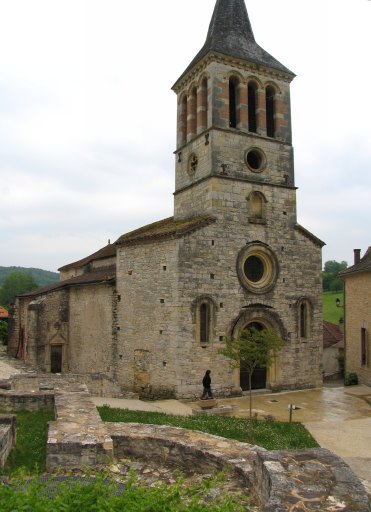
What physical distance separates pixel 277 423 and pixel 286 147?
1260cm

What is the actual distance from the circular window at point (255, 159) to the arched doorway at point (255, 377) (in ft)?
21.9

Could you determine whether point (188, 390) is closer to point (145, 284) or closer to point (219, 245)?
point (145, 284)

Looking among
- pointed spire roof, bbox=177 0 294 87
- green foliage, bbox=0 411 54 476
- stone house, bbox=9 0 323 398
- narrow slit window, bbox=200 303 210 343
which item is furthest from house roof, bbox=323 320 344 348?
green foliage, bbox=0 411 54 476

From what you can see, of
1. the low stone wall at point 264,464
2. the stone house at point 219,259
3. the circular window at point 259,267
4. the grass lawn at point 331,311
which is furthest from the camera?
the grass lawn at point 331,311

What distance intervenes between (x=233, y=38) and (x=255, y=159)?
5.83 m

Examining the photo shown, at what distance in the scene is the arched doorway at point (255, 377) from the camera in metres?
17.4

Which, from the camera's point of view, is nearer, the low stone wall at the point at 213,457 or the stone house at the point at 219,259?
the low stone wall at the point at 213,457

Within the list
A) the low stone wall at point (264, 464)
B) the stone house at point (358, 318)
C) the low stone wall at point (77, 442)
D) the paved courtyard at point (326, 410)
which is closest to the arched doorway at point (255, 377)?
the paved courtyard at point (326, 410)

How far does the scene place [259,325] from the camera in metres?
18.1

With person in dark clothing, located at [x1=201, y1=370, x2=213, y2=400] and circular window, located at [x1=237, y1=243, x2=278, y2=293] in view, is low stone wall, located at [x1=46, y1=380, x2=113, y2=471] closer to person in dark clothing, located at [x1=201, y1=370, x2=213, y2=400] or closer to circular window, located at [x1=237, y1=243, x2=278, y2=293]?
person in dark clothing, located at [x1=201, y1=370, x2=213, y2=400]

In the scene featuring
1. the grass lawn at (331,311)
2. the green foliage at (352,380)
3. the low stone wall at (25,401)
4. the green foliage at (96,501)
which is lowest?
the green foliage at (352,380)

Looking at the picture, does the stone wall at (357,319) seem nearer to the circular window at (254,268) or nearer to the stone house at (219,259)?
the stone house at (219,259)

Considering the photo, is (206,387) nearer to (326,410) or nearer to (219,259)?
(326,410)

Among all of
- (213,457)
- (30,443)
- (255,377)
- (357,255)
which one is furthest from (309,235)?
(30,443)
